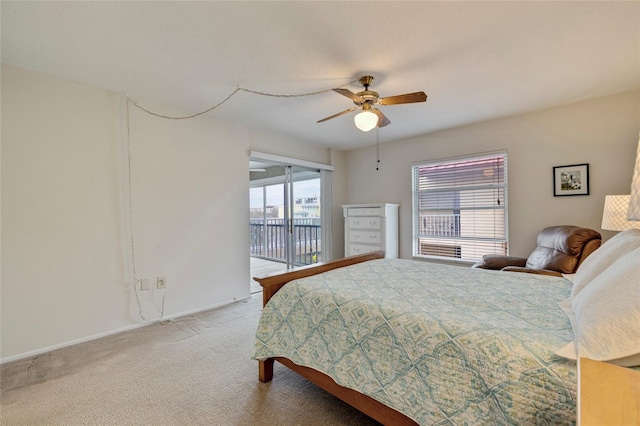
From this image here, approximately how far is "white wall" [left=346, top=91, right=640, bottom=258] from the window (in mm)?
141

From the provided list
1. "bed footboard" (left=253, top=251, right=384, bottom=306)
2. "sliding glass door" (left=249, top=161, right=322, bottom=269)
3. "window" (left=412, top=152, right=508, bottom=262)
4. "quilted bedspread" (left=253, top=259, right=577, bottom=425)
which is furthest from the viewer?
"sliding glass door" (left=249, top=161, right=322, bottom=269)

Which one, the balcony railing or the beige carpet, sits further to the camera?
the balcony railing

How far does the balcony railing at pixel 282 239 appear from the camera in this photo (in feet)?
16.0

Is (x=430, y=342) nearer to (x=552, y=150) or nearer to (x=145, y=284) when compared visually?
(x=145, y=284)

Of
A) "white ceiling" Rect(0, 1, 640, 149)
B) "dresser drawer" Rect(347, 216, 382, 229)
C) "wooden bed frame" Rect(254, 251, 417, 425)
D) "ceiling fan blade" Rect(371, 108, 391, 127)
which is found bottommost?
"wooden bed frame" Rect(254, 251, 417, 425)

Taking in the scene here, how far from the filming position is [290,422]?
1.55m

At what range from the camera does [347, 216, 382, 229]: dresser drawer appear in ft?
14.0

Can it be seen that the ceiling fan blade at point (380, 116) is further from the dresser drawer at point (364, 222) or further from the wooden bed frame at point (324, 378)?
the dresser drawer at point (364, 222)

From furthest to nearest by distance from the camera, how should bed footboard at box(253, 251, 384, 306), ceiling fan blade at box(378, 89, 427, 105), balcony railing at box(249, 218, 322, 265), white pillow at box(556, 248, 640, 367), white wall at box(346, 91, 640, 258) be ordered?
balcony railing at box(249, 218, 322, 265)
white wall at box(346, 91, 640, 258)
ceiling fan blade at box(378, 89, 427, 105)
bed footboard at box(253, 251, 384, 306)
white pillow at box(556, 248, 640, 367)

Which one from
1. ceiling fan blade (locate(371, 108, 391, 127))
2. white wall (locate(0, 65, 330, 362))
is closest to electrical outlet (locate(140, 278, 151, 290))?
white wall (locate(0, 65, 330, 362))

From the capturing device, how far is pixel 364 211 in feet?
14.5

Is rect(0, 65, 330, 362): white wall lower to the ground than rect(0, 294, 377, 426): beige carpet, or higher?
higher

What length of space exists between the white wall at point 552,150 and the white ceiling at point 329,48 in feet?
0.79

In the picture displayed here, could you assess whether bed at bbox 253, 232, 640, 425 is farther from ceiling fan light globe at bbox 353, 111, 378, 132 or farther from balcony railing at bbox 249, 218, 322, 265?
balcony railing at bbox 249, 218, 322, 265
